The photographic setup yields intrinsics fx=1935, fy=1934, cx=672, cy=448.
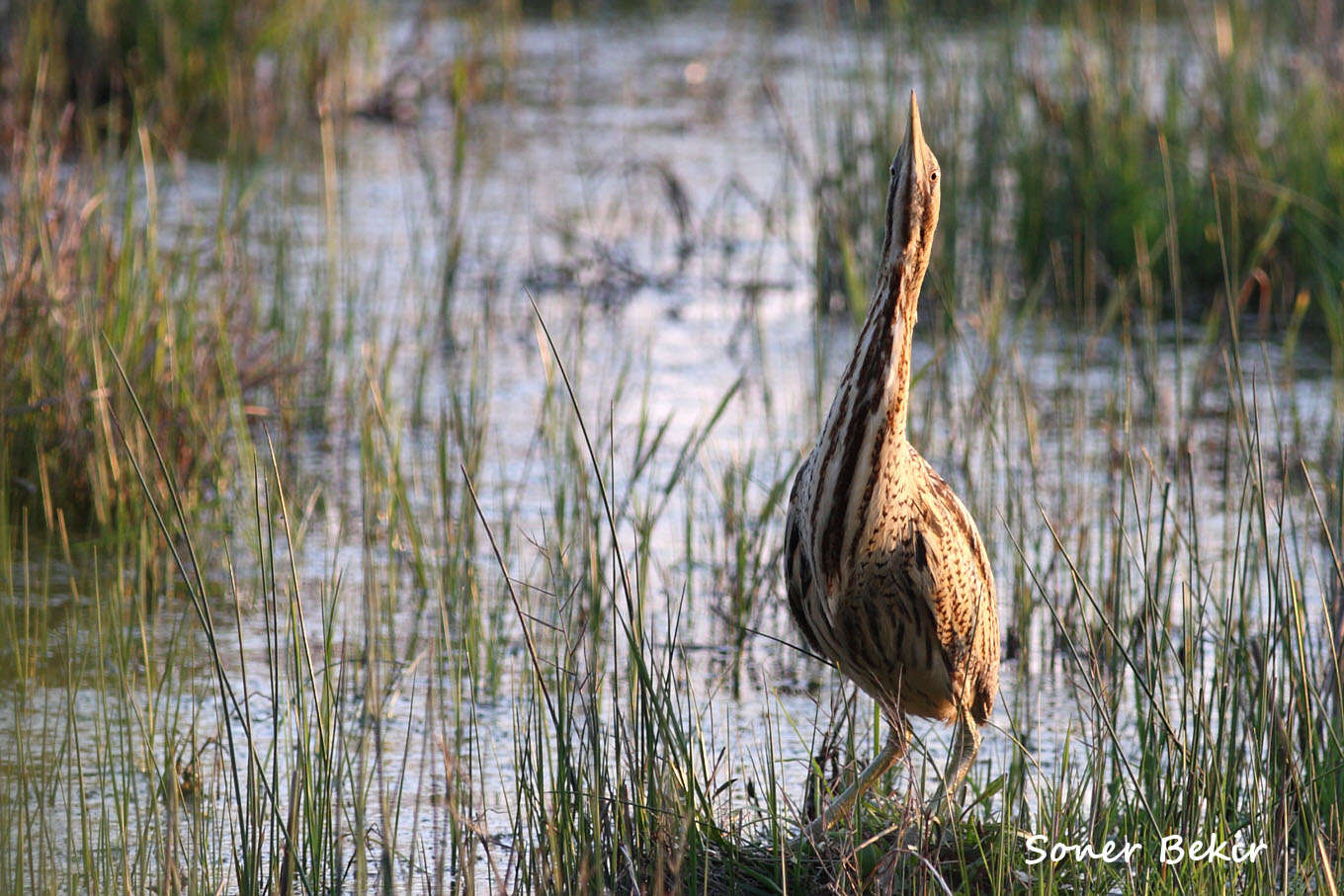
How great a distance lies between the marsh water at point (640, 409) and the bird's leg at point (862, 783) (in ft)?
0.22

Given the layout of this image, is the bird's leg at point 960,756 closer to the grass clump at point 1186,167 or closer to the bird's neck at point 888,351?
the bird's neck at point 888,351

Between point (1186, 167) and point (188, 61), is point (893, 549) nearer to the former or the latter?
point (1186, 167)

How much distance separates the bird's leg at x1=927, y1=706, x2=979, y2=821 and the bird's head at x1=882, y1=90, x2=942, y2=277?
0.76 metres

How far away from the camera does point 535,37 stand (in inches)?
452

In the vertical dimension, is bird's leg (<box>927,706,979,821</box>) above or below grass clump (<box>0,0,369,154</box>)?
below

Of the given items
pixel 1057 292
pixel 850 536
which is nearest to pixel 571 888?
pixel 850 536

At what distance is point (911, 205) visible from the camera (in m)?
2.72

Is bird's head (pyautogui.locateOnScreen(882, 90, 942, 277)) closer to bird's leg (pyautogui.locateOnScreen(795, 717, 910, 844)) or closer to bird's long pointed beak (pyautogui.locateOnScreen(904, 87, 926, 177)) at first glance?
bird's long pointed beak (pyautogui.locateOnScreen(904, 87, 926, 177))

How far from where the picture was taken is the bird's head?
2.68 meters

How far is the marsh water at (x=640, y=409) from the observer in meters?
3.56

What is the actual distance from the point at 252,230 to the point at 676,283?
5.12 ft

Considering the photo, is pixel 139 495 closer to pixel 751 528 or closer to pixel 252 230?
pixel 751 528

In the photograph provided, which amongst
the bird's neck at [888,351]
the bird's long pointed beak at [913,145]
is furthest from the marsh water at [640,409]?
the bird's long pointed beak at [913,145]

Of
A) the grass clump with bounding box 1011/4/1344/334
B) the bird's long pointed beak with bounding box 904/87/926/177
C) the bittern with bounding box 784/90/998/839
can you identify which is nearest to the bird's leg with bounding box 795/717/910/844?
the bittern with bounding box 784/90/998/839
